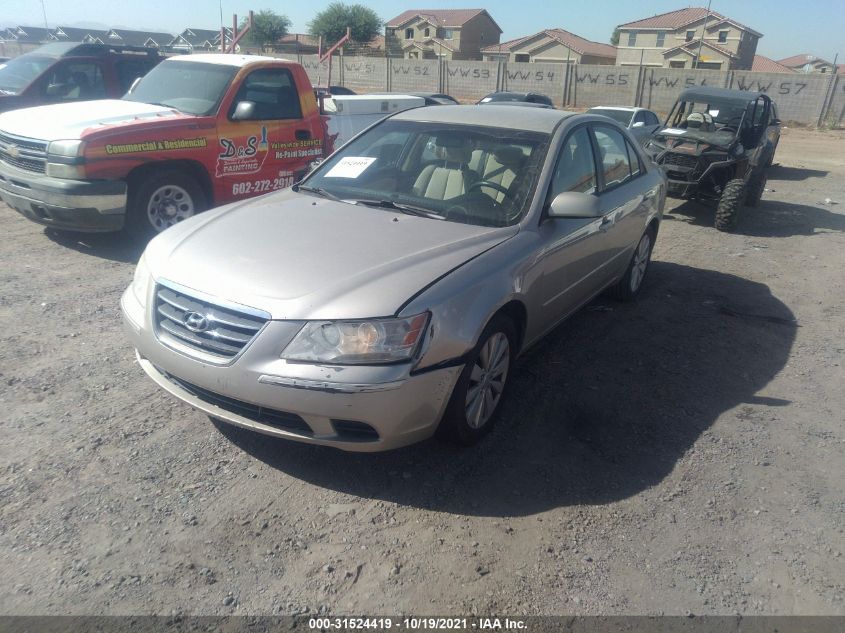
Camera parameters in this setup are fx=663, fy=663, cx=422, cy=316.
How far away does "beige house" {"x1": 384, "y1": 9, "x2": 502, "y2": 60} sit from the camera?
231 feet

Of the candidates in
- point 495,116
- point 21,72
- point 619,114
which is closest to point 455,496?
point 495,116

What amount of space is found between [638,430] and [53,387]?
3.46 metres

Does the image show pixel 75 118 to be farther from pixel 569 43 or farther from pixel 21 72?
pixel 569 43

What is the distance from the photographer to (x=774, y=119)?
11.8 m

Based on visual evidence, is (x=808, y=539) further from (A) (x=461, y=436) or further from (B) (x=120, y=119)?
(B) (x=120, y=119)

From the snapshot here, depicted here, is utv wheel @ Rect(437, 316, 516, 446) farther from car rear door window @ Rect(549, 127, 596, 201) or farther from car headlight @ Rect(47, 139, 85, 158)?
car headlight @ Rect(47, 139, 85, 158)

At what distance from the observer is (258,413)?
9.91 ft

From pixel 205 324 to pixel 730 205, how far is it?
324 inches

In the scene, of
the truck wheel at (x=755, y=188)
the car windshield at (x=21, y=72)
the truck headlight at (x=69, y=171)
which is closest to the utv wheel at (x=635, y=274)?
the truck headlight at (x=69, y=171)

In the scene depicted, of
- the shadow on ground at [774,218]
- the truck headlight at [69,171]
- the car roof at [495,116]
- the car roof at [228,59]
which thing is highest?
the car roof at [228,59]

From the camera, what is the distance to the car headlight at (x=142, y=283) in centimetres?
338

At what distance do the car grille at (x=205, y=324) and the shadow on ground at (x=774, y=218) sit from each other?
27.5 feet

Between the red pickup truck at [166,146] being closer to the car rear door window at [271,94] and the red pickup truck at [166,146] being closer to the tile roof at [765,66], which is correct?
the car rear door window at [271,94]

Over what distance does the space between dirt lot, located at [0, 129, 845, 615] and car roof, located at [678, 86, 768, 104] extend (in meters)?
6.79
